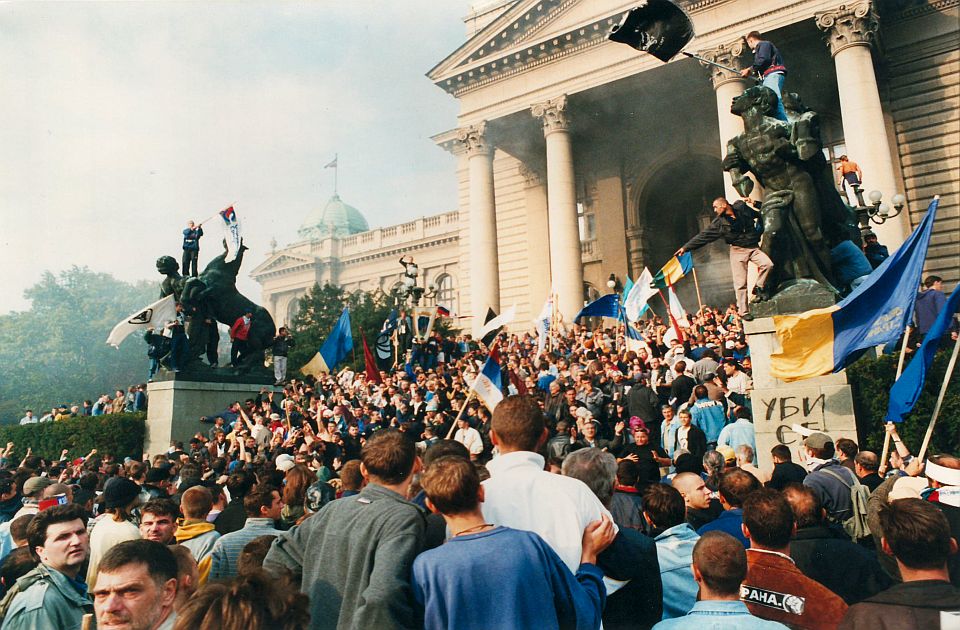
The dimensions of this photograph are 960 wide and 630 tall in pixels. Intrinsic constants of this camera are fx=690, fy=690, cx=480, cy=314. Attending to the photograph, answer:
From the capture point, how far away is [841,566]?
344 centimetres

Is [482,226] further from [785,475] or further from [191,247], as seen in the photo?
[785,475]

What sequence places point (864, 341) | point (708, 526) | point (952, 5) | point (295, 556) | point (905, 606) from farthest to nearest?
point (952, 5)
point (864, 341)
point (708, 526)
point (295, 556)
point (905, 606)

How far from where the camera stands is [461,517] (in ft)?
8.28

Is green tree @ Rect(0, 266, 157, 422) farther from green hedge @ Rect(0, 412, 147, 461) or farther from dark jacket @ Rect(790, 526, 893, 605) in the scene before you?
dark jacket @ Rect(790, 526, 893, 605)

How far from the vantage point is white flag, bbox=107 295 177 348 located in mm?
15883

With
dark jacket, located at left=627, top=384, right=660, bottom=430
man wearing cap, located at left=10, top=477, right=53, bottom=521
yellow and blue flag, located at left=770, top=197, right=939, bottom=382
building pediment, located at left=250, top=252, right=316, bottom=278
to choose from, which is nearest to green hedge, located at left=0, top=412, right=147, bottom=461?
man wearing cap, located at left=10, top=477, right=53, bottom=521

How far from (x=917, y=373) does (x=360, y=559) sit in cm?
587

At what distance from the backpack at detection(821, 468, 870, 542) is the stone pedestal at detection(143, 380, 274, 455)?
582 inches

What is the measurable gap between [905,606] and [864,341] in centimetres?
500

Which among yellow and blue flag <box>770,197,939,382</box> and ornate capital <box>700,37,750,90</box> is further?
ornate capital <box>700,37,750,90</box>

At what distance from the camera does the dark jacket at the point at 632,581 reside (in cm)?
290

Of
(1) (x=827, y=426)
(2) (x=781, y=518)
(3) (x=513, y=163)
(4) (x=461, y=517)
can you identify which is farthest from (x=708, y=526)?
(3) (x=513, y=163)

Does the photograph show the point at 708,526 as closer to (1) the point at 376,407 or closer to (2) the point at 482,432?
(2) the point at 482,432

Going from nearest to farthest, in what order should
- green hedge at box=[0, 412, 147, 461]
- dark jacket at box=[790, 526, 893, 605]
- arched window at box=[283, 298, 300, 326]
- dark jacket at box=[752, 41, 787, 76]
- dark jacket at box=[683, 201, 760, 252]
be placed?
dark jacket at box=[790, 526, 893, 605] < dark jacket at box=[683, 201, 760, 252] < dark jacket at box=[752, 41, 787, 76] < green hedge at box=[0, 412, 147, 461] < arched window at box=[283, 298, 300, 326]
